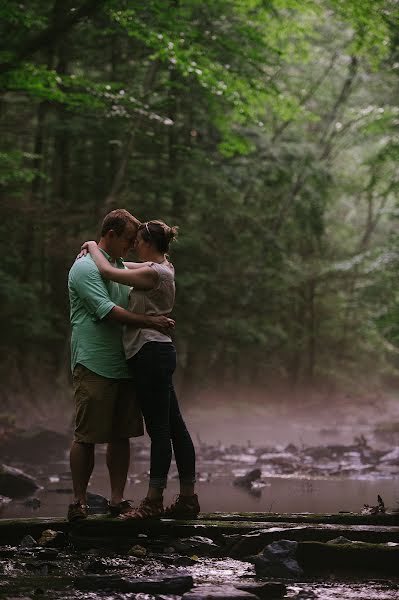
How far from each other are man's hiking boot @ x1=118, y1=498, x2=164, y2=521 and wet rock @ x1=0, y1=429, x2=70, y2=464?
9.13m

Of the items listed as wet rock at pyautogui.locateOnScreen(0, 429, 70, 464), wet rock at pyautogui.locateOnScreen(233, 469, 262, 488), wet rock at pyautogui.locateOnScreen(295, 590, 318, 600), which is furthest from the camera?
wet rock at pyautogui.locateOnScreen(0, 429, 70, 464)

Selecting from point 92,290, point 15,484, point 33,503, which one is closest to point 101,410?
point 92,290

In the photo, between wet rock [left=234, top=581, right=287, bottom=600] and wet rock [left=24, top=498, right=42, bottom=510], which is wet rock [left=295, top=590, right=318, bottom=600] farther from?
wet rock [left=24, top=498, right=42, bottom=510]

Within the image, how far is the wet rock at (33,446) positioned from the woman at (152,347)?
9.17 meters

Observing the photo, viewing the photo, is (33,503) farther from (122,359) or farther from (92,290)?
(92,290)

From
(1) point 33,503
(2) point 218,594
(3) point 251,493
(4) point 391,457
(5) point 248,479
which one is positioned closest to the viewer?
(2) point 218,594

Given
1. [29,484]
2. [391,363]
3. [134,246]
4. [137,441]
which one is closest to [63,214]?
[137,441]

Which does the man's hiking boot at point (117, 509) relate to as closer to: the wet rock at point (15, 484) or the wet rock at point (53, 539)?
the wet rock at point (53, 539)

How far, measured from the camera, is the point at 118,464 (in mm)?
5969

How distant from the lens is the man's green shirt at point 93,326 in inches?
225

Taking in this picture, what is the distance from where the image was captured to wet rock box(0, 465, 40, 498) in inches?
398

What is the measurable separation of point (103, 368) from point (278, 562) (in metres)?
1.76

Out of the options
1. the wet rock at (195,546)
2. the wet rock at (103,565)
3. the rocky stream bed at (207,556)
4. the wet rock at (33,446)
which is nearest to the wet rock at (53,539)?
the rocky stream bed at (207,556)

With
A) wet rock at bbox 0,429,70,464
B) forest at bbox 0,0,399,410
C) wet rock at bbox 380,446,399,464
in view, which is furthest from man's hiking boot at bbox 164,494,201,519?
wet rock at bbox 380,446,399,464
